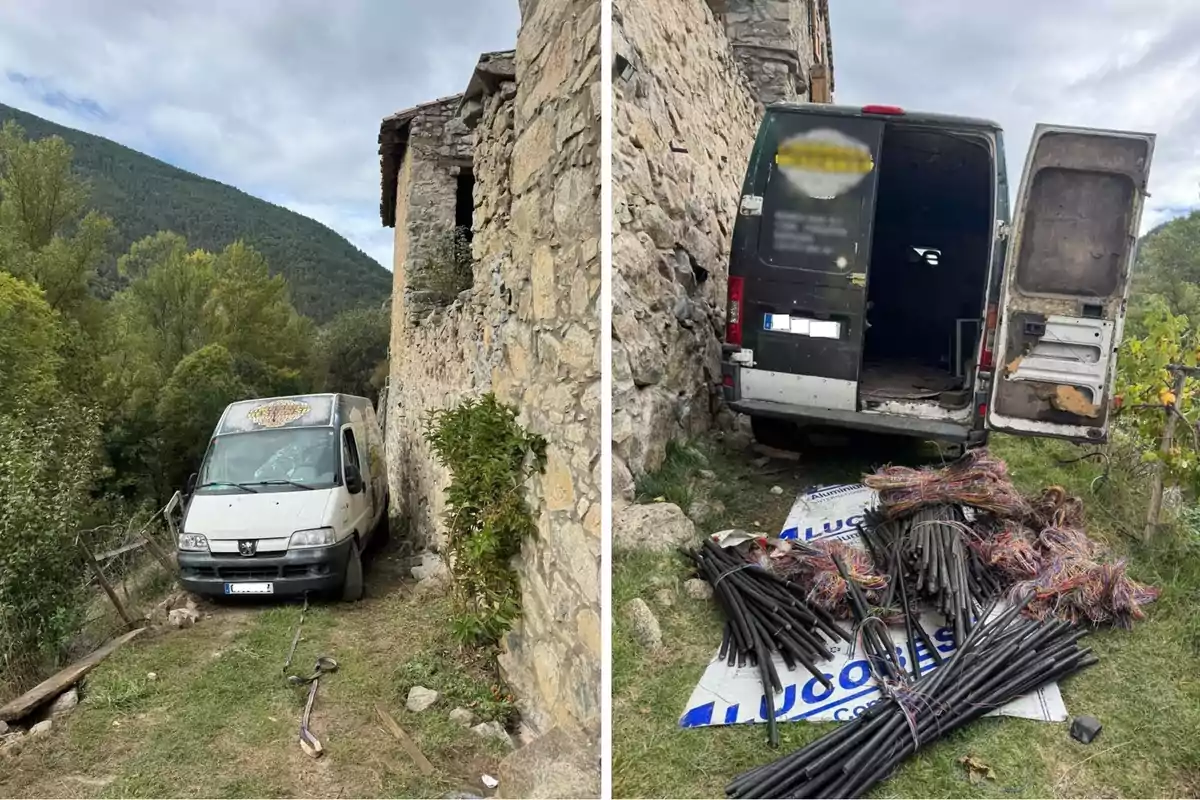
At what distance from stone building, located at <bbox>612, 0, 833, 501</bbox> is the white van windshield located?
139 inches

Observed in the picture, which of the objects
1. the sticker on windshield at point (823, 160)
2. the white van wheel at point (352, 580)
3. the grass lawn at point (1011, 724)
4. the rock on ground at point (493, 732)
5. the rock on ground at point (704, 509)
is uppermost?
the sticker on windshield at point (823, 160)

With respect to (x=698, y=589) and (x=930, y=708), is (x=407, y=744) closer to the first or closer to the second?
(x=698, y=589)

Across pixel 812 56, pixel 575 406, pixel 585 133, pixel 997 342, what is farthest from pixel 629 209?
pixel 812 56

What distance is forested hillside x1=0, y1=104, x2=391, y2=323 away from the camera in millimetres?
18467

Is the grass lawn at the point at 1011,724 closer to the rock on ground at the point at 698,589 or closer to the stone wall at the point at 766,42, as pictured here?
the rock on ground at the point at 698,589

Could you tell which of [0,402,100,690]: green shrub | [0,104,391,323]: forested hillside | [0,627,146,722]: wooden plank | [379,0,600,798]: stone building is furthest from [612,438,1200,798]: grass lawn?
[0,104,391,323]: forested hillside

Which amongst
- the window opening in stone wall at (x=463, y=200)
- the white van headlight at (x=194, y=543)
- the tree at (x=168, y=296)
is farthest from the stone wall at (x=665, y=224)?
the tree at (x=168, y=296)

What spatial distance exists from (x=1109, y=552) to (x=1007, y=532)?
45 cm

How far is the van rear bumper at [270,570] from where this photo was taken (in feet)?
18.4

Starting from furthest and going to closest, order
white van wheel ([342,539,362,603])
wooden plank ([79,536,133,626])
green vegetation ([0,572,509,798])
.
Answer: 1. white van wheel ([342,539,362,603])
2. wooden plank ([79,536,133,626])
3. green vegetation ([0,572,509,798])

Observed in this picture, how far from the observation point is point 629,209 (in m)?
3.76

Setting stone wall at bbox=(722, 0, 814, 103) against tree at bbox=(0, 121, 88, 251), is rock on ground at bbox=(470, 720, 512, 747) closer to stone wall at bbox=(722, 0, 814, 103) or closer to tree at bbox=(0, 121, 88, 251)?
stone wall at bbox=(722, 0, 814, 103)

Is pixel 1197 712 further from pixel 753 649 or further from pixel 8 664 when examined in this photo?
pixel 8 664

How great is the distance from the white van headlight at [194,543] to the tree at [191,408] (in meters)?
11.8
